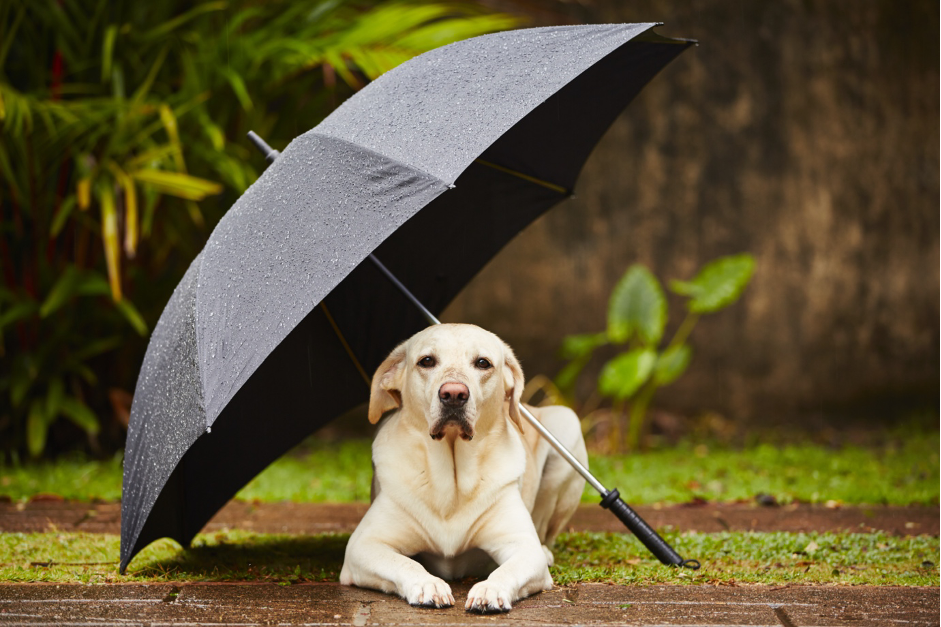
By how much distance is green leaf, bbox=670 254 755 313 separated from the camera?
6.35m

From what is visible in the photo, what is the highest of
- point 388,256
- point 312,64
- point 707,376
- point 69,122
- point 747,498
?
point 312,64

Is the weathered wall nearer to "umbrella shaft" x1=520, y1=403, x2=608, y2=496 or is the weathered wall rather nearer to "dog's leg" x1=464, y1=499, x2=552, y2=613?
"umbrella shaft" x1=520, y1=403, x2=608, y2=496

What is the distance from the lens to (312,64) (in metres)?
5.92

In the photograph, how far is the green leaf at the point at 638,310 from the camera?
652 cm

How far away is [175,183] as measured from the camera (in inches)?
203

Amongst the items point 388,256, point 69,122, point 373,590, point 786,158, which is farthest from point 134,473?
point 786,158

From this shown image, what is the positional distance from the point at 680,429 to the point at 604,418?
0.80 m

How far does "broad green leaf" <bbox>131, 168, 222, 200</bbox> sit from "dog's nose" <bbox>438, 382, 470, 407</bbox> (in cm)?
282

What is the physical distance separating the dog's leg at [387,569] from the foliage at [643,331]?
344 cm

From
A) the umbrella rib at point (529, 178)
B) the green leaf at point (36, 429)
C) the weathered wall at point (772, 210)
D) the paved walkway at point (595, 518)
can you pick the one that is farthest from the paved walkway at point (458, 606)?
the weathered wall at point (772, 210)

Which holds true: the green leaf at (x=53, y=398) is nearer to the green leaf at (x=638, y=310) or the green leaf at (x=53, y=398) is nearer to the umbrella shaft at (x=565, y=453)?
the umbrella shaft at (x=565, y=453)

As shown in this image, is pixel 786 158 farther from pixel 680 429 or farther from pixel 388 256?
pixel 388 256

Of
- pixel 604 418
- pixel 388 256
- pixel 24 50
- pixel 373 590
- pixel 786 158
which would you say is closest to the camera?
pixel 373 590

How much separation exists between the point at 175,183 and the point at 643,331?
355 centimetres
